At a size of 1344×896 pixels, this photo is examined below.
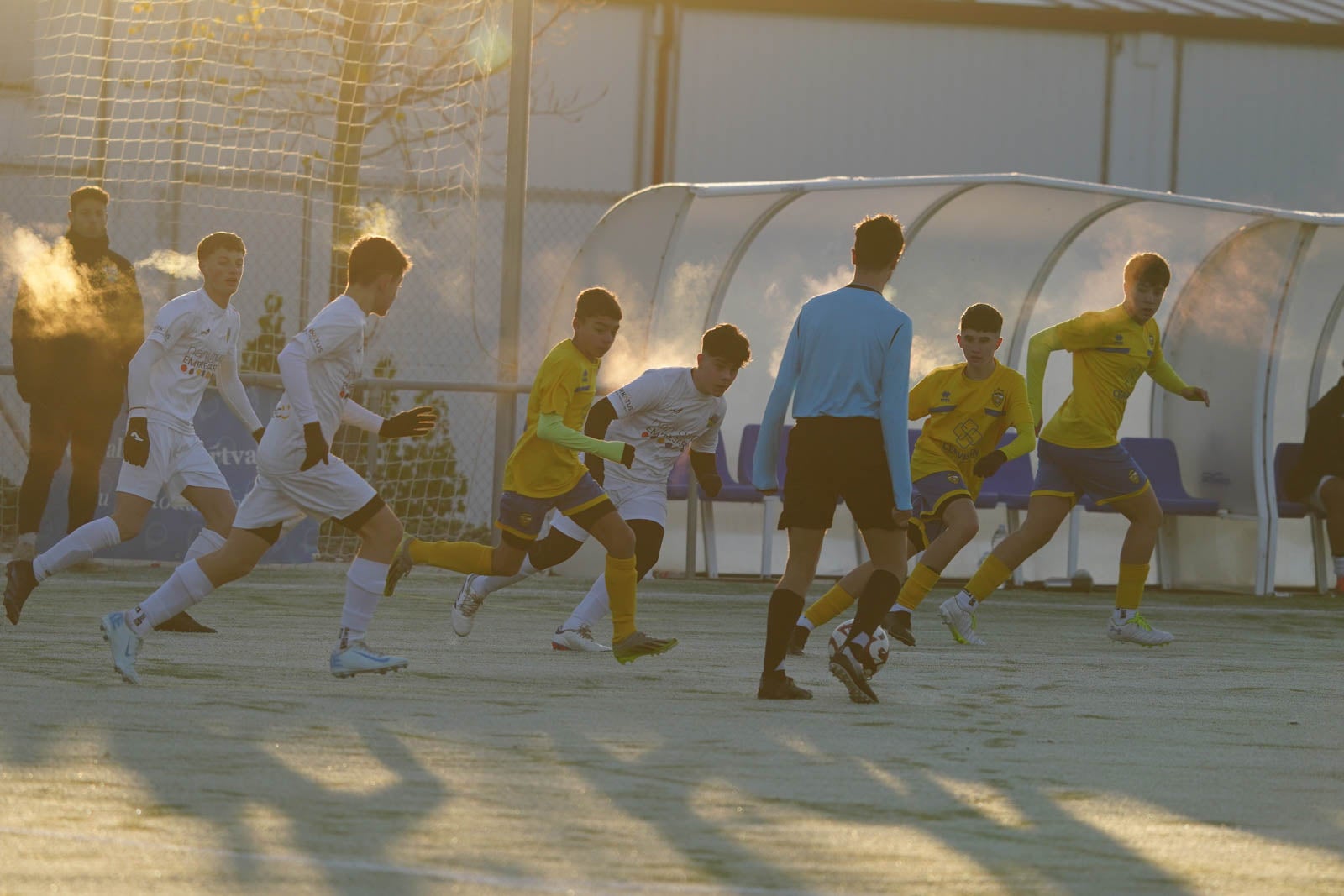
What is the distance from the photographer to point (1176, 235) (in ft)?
44.7

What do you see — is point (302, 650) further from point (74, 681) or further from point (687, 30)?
point (687, 30)

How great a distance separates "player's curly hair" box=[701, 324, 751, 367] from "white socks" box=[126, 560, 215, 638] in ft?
7.05

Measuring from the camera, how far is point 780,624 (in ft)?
20.7

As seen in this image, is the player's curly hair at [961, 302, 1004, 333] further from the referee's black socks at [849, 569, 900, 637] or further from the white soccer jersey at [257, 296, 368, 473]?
the white soccer jersey at [257, 296, 368, 473]

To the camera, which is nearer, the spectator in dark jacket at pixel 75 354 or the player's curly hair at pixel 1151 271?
the player's curly hair at pixel 1151 271

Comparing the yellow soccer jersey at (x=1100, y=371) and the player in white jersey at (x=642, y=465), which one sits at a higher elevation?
the yellow soccer jersey at (x=1100, y=371)

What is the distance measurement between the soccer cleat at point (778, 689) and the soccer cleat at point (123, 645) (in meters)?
1.99

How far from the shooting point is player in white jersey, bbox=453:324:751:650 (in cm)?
793

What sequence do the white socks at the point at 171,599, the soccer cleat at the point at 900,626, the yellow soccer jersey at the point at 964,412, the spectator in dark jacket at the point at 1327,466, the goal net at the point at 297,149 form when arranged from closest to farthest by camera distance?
1. the white socks at the point at 171,599
2. the soccer cleat at the point at 900,626
3. the yellow soccer jersey at the point at 964,412
4. the spectator in dark jacket at the point at 1327,466
5. the goal net at the point at 297,149

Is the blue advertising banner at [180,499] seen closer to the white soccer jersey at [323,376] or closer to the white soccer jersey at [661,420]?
the white soccer jersey at [661,420]

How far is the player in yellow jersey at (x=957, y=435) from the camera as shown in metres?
8.54

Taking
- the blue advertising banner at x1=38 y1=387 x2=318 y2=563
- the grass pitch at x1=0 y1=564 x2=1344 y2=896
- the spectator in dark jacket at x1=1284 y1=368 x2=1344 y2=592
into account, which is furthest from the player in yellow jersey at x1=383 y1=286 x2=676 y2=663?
the spectator in dark jacket at x1=1284 y1=368 x2=1344 y2=592

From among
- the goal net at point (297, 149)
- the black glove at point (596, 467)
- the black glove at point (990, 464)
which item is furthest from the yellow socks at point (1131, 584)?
the goal net at point (297, 149)

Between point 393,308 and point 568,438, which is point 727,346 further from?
point 393,308
